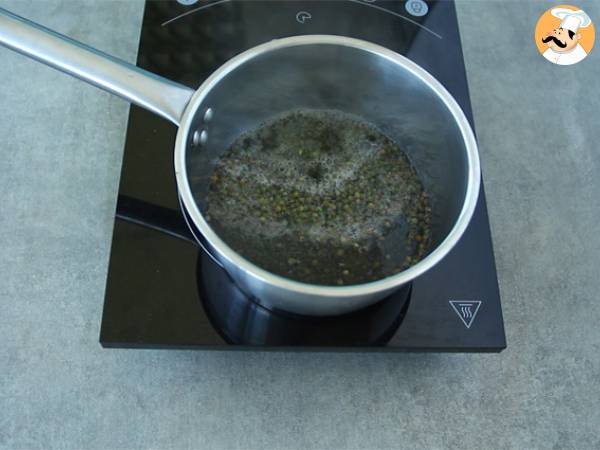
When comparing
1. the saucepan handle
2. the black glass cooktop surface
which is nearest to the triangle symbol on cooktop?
the black glass cooktop surface

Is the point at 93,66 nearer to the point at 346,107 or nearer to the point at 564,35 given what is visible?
the point at 346,107

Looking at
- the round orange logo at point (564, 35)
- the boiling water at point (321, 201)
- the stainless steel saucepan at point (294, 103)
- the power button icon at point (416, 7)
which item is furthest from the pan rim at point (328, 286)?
the round orange logo at point (564, 35)

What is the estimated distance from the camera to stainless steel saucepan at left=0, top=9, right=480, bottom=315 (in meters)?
0.63

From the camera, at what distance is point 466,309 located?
716mm

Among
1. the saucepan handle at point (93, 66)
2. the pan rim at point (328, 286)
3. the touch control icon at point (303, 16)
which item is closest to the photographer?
the pan rim at point (328, 286)

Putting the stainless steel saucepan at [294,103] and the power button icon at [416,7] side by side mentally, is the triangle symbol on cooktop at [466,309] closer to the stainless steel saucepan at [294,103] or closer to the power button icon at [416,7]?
the stainless steel saucepan at [294,103]

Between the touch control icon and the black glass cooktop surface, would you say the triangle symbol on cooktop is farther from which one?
the touch control icon

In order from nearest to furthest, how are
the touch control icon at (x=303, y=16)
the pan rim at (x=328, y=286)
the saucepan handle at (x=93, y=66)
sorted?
the pan rim at (x=328, y=286) → the saucepan handle at (x=93, y=66) → the touch control icon at (x=303, y=16)

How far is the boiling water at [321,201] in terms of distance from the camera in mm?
746

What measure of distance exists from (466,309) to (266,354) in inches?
10.2

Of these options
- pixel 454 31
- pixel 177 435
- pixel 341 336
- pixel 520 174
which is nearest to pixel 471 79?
pixel 454 31

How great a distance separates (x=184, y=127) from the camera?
0.65m

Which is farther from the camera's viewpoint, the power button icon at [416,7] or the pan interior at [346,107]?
the power button icon at [416,7]

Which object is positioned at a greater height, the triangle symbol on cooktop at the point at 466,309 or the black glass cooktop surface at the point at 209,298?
the triangle symbol on cooktop at the point at 466,309
